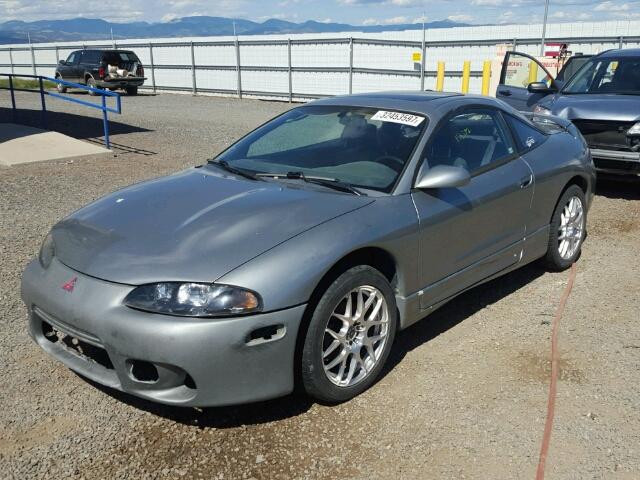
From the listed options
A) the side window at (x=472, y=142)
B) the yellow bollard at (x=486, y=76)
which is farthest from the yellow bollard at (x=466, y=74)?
the side window at (x=472, y=142)

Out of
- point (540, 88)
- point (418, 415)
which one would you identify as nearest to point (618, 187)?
point (540, 88)

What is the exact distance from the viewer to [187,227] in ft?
10.2

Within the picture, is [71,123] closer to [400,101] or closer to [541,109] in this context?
[541,109]

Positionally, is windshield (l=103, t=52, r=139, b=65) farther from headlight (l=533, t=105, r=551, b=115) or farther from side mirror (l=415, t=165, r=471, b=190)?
side mirror (l=415, t=165, r=471, b=190)

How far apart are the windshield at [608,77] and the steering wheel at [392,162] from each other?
5.51m

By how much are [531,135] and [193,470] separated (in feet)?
11.6

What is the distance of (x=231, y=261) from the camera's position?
2812 mm

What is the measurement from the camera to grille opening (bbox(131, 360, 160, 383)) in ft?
9.11

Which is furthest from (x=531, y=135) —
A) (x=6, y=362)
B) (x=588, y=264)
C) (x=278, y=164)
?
(x=6, y=362)

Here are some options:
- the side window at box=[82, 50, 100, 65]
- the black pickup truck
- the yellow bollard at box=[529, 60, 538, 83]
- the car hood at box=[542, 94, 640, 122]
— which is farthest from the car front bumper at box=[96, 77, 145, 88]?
the car hood at box=[542, 94, 640, 122]

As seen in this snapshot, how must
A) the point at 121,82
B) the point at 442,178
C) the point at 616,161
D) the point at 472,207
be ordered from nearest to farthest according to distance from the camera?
the point at 442,178, the point at 472,207, the point at 616,161, the point at 121,82

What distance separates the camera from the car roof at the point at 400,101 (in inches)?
159

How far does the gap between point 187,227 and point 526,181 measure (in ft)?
8.28

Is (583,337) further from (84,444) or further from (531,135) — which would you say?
(84,444)
